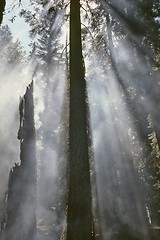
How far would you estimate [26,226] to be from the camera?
11211 millimetres

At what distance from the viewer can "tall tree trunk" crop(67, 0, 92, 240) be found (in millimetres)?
6086

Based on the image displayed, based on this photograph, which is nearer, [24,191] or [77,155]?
[77,155]

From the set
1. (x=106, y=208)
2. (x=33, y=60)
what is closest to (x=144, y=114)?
(x=106, y=208)

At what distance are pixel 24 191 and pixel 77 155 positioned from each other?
20.0 ft

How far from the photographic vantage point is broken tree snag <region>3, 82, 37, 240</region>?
1134cm

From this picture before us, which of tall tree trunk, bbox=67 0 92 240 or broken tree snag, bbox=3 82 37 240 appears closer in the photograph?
tall tree trunk, bbox=67 0 92 240

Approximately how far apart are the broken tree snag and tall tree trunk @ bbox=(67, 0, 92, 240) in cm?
561

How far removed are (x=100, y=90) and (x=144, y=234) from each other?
18578 mm

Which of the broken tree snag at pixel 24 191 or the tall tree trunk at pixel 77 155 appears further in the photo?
the broken tree snag at pixel 24 191

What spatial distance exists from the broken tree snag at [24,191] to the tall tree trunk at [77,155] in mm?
5610

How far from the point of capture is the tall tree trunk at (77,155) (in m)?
6.09

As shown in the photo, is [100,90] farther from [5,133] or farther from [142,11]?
[142,11]

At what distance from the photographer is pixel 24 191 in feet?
39.4

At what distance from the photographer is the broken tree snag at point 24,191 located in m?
11.3
